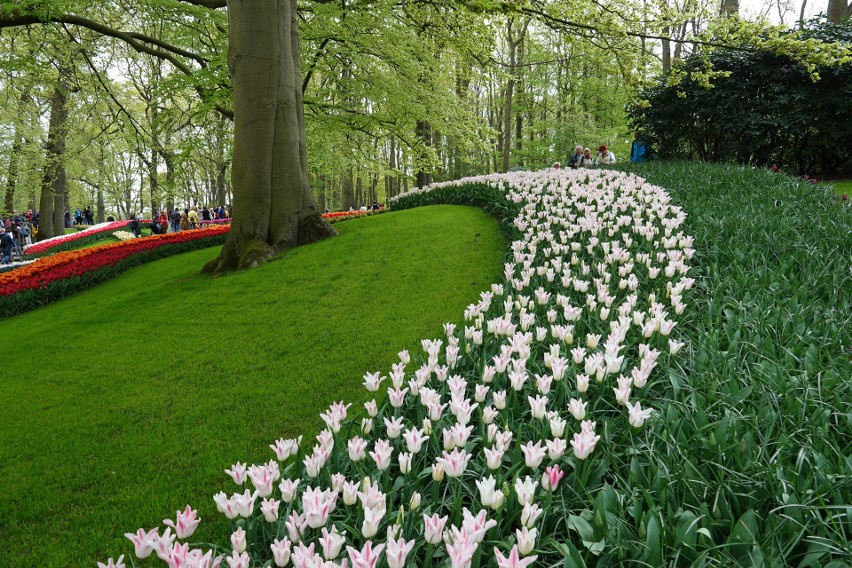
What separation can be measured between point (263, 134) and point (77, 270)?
533cm

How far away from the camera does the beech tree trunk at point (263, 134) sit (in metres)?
7.32

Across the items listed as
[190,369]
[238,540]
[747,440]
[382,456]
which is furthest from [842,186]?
[238,540]

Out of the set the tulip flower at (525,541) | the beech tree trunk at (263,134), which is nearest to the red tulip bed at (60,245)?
the beech tree trunk at (263,134)

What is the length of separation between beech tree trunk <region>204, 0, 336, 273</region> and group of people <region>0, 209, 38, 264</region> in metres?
13.6

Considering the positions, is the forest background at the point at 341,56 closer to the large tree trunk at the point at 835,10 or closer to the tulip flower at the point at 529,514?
the large tree trunk at the point at 835,10

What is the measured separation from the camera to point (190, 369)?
4.42 meters

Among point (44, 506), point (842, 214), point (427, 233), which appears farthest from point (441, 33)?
point (44, 506)

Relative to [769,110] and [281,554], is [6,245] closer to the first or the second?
[281,554]

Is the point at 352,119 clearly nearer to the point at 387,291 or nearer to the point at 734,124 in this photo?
the point at 387,291

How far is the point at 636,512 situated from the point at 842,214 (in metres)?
5.99

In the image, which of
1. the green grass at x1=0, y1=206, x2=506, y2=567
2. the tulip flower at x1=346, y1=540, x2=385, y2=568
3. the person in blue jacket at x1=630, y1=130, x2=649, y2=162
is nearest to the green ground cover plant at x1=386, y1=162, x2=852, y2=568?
the tulip flower at x1=346, y1=540, x2=385, y2=568

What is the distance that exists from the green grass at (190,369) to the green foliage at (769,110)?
7.12 meters

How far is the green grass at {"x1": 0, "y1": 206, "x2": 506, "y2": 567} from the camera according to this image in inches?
105

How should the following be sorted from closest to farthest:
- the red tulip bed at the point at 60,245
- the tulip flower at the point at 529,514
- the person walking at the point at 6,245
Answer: the tulip flower at the point at 529,514
the person walking at the point at 6,245
the red tulip bed at the point at 60,245
